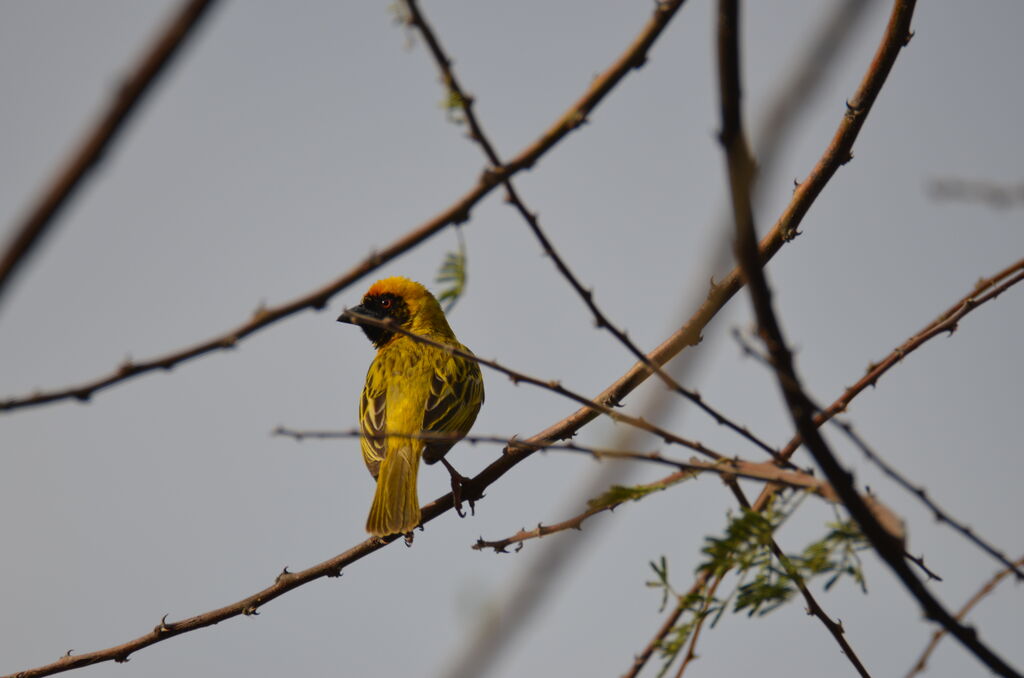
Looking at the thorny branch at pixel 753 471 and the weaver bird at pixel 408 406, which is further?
the weaver bird at pixel 408 406

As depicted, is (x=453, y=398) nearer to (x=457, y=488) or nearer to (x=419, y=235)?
(x=457, y=488)

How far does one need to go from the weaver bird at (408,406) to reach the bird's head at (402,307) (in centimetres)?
1

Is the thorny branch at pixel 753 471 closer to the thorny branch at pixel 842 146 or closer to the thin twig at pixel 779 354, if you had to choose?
the thin twig at pixel 779 354

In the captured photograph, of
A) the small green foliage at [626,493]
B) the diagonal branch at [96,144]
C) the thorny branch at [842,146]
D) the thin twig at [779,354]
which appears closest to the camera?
the diagonal branch at [96,144]

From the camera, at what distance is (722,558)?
2035 millimetres

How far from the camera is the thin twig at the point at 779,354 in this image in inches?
53.9

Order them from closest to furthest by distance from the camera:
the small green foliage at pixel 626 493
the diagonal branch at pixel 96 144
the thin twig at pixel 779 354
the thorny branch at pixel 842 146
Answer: the diagonal branch at pixel 96 144
the thin twig at pixel 779 354
the small green foliage at pixel 626 493
the thorny branch at pixel 842 146

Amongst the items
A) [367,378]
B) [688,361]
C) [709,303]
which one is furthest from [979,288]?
[367,378]

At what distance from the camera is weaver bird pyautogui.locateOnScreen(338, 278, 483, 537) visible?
514 centimetres

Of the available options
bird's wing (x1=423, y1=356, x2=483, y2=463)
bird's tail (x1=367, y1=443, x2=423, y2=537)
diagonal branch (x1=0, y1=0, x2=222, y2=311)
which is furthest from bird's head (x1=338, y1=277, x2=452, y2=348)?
diagonal branch (x1=0, y1=0, x2=222, y2=311)

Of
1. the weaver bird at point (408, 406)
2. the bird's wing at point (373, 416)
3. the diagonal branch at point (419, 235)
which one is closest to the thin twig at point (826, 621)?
the diagonal branch at point (419, 235)

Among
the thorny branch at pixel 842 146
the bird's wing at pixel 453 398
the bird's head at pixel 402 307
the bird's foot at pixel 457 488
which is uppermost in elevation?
the bird's head at pixel 402 307

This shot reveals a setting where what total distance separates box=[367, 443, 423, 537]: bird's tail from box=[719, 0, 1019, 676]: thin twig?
122 inches

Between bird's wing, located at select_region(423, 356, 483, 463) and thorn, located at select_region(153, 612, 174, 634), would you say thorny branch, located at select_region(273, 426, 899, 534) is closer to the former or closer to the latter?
thorn, located at select_region(153, 612, 174, 634)
